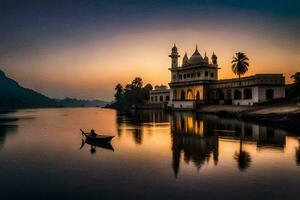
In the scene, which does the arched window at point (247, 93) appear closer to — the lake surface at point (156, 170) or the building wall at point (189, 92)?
the building wall at point (189, 92)

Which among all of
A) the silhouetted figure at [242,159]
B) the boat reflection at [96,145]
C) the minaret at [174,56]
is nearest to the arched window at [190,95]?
the minaret at [174,56]

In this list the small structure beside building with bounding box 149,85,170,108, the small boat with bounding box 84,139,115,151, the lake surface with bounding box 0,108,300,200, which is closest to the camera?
the lake surface with bounding box 0,108,300,200

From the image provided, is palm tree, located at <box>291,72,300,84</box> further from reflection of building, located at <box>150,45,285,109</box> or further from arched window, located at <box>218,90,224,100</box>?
arched window, located at <box>218,90,224,100</box>

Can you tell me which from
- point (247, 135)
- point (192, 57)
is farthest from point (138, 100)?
point (247, 135)

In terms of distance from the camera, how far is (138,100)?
158 m

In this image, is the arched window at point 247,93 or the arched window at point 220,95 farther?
the arched window at point 220,95

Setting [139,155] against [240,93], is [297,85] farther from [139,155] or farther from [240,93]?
[139,155]

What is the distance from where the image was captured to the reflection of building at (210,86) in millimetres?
75000

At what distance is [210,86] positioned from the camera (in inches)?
3821

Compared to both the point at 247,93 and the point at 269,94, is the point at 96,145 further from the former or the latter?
the point at 247,93

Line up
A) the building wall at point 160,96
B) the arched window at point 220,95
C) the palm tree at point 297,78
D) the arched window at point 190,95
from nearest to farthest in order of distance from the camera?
1. the palm tree at point 297,78
2. the arched window at point 220,95
3. the arched window at point 190,95
4. the building wall at point 160,96

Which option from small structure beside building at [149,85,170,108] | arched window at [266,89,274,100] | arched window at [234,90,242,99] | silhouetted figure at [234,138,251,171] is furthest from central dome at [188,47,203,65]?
silhouetted figure at [234,138,251,171]

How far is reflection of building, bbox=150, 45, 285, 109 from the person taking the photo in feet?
246

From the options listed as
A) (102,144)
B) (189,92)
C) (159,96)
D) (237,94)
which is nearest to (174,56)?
(189,92)
